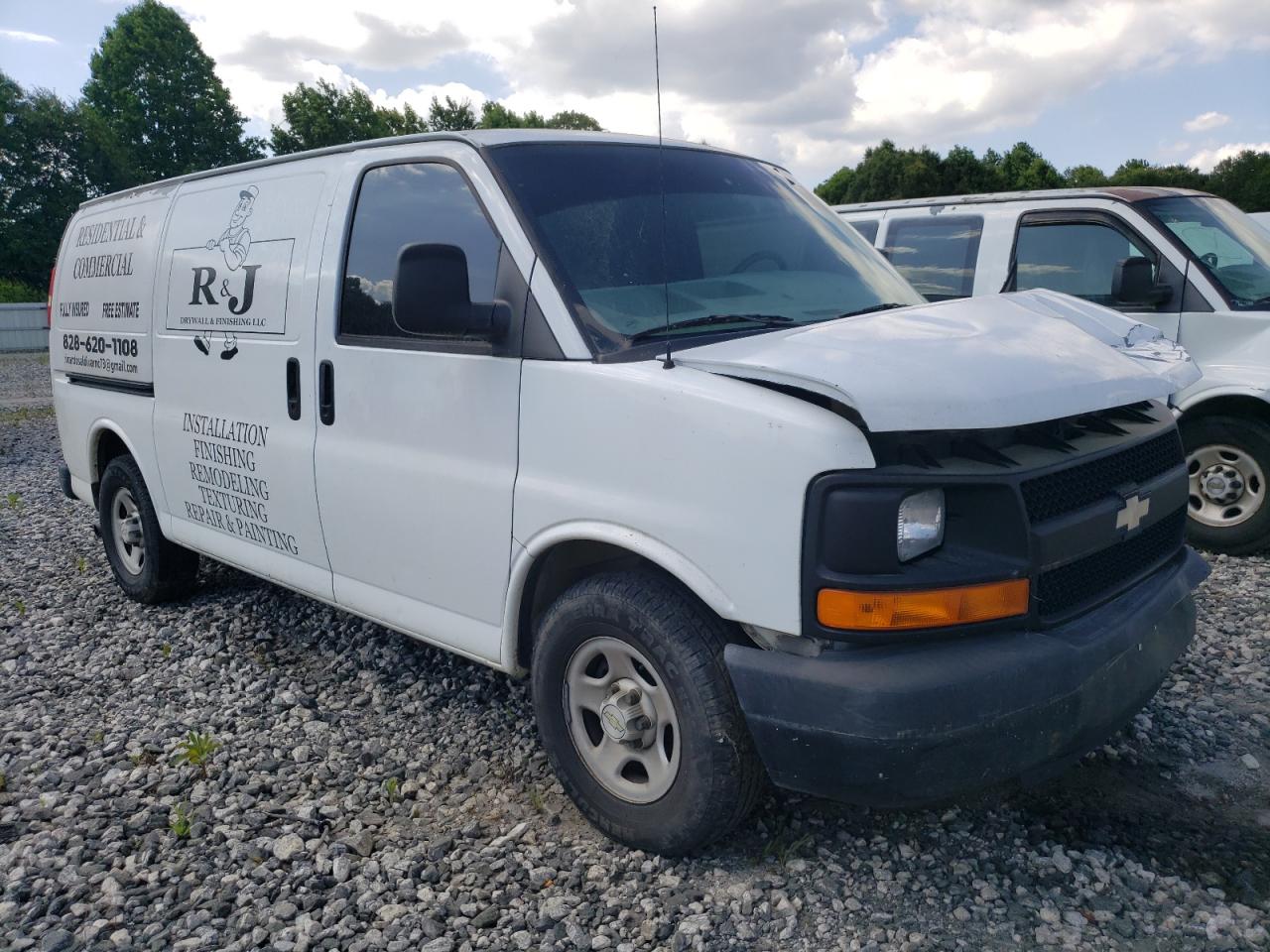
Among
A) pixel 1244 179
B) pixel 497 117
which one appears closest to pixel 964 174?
pixel 1244 179

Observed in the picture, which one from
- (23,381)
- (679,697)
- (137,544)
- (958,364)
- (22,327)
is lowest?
(23,381)

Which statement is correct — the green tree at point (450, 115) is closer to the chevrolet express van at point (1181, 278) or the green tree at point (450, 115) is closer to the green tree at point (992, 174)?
the green tree at point (992, 174)

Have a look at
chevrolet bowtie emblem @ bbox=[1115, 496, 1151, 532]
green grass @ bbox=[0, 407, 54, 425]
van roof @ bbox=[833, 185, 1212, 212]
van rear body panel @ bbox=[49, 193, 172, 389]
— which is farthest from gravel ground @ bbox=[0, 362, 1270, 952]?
green grass @ bbox=[0, 407, 54, 425]

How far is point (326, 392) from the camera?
3.85 metres

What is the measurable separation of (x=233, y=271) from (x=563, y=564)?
2.24 metres

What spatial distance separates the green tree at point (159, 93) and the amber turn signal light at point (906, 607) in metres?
57.1

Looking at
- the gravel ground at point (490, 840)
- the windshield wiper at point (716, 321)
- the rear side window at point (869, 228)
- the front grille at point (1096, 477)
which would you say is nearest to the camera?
the front grille at point (1096, 477)

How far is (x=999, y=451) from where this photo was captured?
2.67 metres

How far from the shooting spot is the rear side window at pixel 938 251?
Answer: 23.1 feet

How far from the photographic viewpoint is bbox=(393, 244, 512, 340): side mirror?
9.77 feet

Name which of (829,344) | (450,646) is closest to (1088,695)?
(829,344)

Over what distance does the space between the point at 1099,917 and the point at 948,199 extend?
565cm

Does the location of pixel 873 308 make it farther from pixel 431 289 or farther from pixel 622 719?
pixel 622 719

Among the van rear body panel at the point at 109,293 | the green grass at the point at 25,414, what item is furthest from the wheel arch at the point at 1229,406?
the green grass at the point at 25,414
